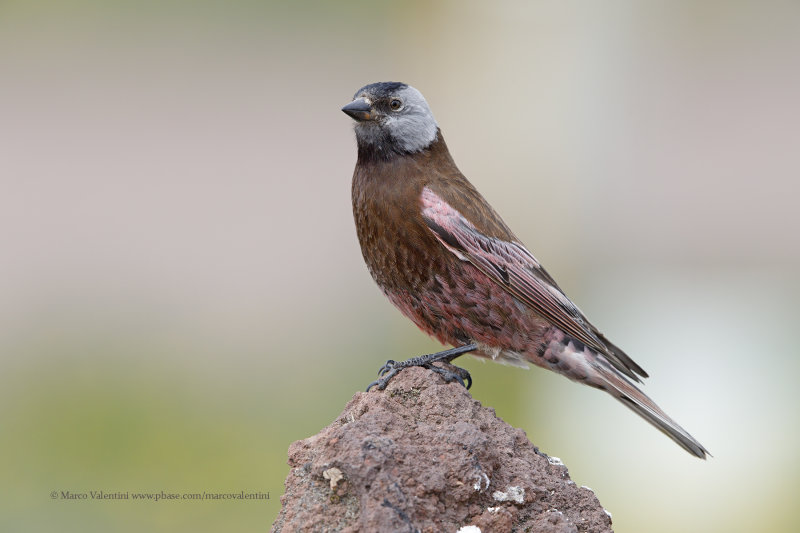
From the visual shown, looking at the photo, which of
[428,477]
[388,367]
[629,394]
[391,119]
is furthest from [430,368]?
[391,119]

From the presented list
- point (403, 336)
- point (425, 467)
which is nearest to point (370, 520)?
point (425, 467)

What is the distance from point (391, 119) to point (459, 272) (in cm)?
92

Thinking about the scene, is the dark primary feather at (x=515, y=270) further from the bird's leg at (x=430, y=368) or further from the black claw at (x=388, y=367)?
the black claw at (x=388, y=367)

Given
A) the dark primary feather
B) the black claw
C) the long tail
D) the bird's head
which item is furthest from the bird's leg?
the bird's head

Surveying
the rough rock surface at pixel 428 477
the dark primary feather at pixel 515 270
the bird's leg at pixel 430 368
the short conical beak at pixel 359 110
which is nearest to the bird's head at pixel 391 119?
the short conical beak at pixel 359 110

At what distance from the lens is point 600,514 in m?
3.63

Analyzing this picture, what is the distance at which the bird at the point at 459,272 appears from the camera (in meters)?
4.72

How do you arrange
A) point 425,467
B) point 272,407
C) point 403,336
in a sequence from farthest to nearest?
point 403,336, point 272,407, point 425,467

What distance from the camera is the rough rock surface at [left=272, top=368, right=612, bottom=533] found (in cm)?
327

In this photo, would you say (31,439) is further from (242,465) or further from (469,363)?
(469,363)

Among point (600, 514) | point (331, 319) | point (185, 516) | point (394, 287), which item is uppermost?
point (394, 287)

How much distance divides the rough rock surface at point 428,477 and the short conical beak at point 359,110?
5.75 feet

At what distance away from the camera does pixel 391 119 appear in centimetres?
510

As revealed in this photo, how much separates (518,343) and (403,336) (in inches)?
208
